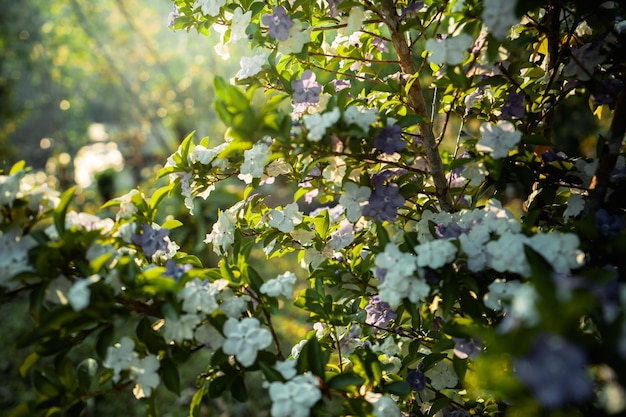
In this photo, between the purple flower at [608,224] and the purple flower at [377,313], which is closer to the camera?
the purple flower at [608,224]

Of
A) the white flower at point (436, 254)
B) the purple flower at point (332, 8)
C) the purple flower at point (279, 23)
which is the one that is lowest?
the white flower at point (436, 254)

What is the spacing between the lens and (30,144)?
1270 cm

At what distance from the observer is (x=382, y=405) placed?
1034 millimetres

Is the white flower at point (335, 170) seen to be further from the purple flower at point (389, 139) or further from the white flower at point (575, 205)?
the white flower at point (575, 205)

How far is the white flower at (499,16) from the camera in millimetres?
958

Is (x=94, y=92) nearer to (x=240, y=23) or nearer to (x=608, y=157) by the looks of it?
(x=240, y=23)

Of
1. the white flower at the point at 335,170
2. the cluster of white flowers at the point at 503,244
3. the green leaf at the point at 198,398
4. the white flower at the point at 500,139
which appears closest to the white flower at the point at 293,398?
the green leaf at the point at 198,398

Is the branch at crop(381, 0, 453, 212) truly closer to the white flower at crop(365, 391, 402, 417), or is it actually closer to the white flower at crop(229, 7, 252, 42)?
the white flower at crop(229, 7, 252, 42)

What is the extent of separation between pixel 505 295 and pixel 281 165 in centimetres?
69

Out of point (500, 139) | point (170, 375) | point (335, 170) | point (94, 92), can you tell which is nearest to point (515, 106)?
point (500, 139)

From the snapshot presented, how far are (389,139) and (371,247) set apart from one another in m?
0.28

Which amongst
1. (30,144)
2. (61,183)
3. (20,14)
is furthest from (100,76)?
(30,144)

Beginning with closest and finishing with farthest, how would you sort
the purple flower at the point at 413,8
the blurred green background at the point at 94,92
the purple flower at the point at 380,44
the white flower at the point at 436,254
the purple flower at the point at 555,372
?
the purple flower at the point at 555,372 → the white flower at the point at 436,254 → the purple flower at the point at 413,8 → the purple flower at the point at 380,44 → the blurred green background at the point at 94,92

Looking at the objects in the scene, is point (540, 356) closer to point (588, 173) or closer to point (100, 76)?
point (588, 173)
